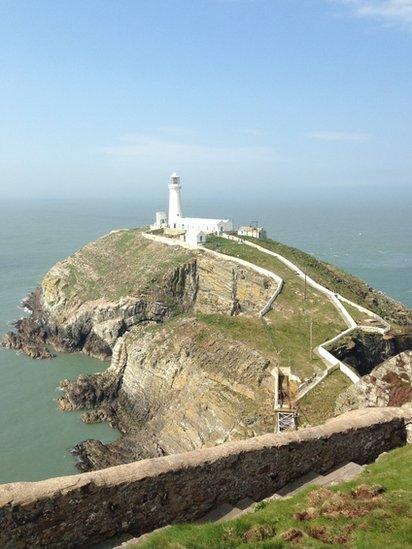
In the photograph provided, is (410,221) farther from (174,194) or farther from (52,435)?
(52,435)

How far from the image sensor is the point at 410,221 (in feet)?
647

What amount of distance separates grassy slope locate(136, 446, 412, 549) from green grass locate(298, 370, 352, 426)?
770 inches

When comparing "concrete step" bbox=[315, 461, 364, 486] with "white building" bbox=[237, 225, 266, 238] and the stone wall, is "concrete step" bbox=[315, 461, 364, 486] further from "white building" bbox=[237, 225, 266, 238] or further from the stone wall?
"white building" bbox=[237, 225, 266, 238]

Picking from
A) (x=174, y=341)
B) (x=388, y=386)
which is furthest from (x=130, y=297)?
(x=388, y=386)

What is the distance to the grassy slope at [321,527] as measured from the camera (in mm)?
8352

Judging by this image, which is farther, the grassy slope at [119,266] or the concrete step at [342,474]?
the grassy slope at [119,266]

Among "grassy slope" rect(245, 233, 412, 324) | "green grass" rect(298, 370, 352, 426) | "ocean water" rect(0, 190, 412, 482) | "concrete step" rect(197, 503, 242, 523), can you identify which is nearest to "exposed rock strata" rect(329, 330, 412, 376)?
"green grass" rect(298, 370, 352, 426)

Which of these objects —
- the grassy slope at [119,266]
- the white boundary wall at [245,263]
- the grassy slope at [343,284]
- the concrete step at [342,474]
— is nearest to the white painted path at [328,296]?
the white boundary wall at [245,263]

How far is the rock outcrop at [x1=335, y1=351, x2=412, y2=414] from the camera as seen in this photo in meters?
17.0

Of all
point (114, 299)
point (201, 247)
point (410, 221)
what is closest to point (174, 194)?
point (201, 247)

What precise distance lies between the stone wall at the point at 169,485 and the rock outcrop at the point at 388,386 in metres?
2.93

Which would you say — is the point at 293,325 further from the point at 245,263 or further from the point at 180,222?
the point at 180,222

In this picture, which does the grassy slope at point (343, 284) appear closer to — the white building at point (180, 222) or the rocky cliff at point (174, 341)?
the rocky cliff at point (174, 341)

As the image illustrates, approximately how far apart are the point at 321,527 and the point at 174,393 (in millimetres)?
32045
